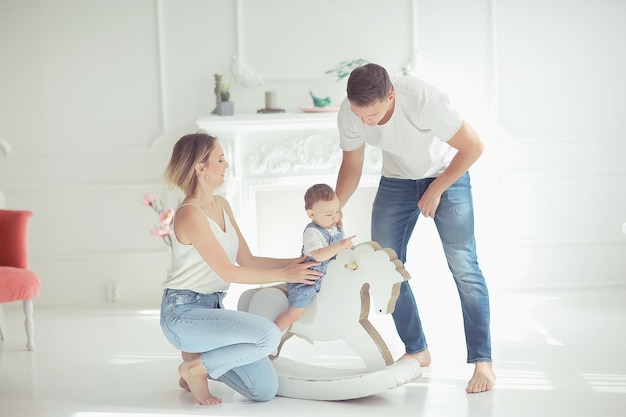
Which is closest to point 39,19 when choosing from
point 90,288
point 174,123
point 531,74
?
point 174,123

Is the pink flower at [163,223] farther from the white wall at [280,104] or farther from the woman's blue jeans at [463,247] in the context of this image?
the woman's blue jeans at [463,247]

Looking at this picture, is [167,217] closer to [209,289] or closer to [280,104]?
[280,104]

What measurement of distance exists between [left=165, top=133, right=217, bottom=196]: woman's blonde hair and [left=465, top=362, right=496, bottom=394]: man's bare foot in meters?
1.28

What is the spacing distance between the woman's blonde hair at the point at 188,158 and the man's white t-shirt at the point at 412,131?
547 millimetres

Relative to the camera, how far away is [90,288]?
5.60 meters

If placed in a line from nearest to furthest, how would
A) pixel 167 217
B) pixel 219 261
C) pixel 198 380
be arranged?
pixel 219 261
pixel 198 380
pixel 167 217

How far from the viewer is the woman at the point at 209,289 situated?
3.13 meters

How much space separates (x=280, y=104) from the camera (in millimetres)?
5492

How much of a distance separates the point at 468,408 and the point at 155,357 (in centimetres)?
164

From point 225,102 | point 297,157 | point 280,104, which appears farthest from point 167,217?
point 280,104

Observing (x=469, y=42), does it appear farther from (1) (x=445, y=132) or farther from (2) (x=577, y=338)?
(1) (x=445, y=132)

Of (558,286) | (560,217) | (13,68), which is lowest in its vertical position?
(558,286)

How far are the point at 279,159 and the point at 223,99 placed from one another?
0.49 metres

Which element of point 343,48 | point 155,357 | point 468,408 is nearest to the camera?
point 468,408
